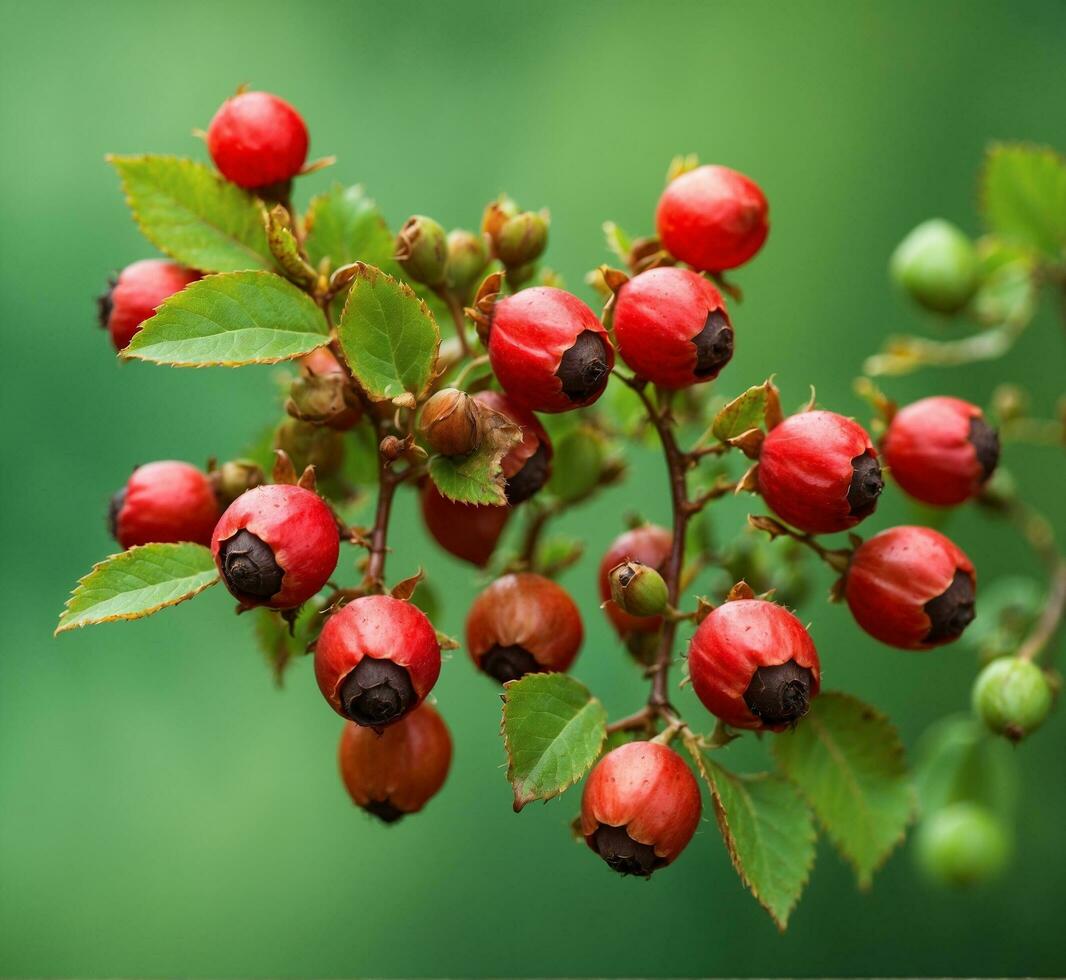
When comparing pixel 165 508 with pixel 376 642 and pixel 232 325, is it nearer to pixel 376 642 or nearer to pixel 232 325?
pixel 232 325

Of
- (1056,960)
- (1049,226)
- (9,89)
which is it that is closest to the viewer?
(1049,226)

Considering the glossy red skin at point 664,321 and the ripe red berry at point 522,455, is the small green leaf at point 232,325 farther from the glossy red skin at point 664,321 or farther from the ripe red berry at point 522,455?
the glossy red skin at point 664,321

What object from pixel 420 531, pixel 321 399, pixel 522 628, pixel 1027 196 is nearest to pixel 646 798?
pixel 522 628

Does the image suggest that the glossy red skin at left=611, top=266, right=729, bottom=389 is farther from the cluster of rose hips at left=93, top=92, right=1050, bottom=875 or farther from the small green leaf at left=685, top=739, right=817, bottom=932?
the small green leaf at left=685, top=739, right=817, bottom=932

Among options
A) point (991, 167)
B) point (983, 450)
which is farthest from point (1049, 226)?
point (983, 450)

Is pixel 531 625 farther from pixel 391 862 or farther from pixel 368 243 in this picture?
pixel 391 862

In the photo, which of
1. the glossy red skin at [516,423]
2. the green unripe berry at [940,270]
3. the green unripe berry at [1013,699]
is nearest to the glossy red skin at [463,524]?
the glossy red skin at [516,423]

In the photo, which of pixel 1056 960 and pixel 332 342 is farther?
pixel 1056 960

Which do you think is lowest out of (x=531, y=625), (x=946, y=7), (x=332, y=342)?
→ (x=531, y=625)
